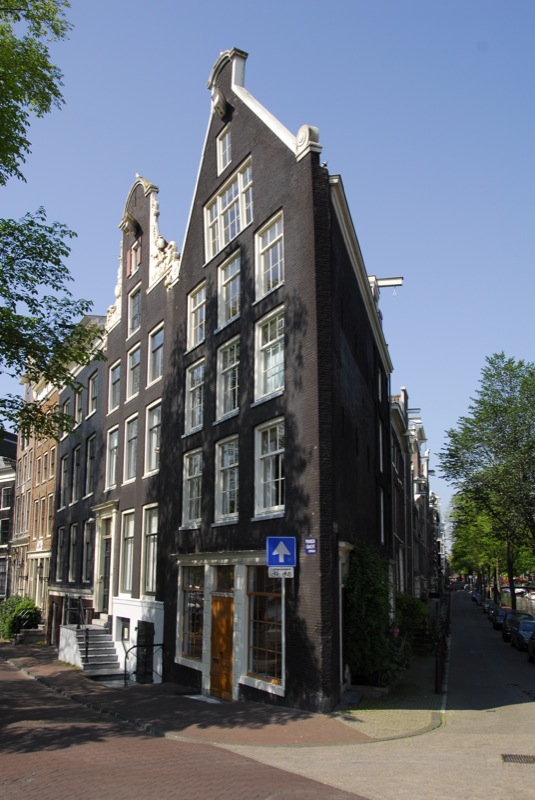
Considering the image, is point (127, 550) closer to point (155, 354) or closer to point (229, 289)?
point (155, 354)

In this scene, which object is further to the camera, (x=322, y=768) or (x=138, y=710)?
(x=138, y=710)

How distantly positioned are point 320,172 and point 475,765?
12.7 metres

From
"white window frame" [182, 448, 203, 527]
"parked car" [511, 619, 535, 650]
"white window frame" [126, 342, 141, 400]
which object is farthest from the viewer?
"parked car" [511, 619, 535, 650]

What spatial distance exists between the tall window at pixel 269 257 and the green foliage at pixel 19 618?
27.0 m

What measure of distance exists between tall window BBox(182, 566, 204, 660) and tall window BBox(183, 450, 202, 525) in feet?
5.11

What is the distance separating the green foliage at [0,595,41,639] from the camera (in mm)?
38125

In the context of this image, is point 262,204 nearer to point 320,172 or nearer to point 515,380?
point 320,172

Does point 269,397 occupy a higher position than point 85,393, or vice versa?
point 85,393

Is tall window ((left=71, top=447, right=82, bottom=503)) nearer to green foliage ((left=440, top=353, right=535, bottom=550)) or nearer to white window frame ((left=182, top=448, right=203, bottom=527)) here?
white window frame ((left=182, top=448, right=203, bottom=527))

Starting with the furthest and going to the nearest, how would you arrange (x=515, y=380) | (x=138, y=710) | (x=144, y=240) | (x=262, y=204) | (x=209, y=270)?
(x=515, y=380) < (x=144, y=240) < (x=209, y=270) < (x=262, y=204) < (x=138, y=710)

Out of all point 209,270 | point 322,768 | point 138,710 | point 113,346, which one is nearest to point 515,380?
point 113,346

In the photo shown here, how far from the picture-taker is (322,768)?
1073 centimetres

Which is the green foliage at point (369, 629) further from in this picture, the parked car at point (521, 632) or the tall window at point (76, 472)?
the tall window at point (76, 472)

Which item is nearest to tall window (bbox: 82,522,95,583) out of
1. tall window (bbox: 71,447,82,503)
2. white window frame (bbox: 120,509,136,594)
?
tall window (bbox: 71,447,82,503)
